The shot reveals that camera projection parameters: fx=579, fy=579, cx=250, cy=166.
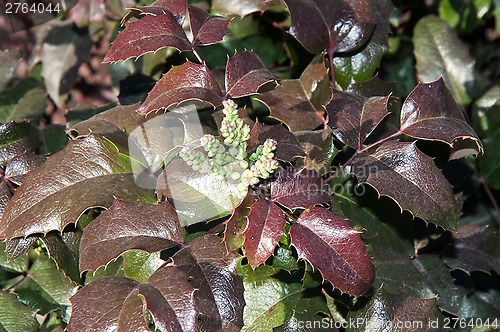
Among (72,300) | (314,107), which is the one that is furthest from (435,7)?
(72,300)

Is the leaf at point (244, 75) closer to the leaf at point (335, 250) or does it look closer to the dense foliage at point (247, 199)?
the dense foliage at point (247, 199)

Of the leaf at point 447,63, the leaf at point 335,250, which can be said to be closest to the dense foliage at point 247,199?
the leaf at point 335,250

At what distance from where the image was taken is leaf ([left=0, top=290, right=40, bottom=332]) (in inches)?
45.0

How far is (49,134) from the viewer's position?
1.40 meters

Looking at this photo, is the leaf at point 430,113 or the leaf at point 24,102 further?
the leaf at point 24,102

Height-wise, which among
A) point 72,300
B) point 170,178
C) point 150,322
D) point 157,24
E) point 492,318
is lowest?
point 492,318

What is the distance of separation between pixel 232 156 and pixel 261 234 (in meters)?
0.14

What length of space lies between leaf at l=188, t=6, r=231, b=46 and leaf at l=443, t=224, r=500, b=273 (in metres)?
0.70

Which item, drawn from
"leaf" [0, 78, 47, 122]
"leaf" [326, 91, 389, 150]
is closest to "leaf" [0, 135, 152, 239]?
"leaf" [326, 91, 389, 150]

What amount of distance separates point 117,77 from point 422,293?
3.41 feet

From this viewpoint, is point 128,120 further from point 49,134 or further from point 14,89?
point 14,89

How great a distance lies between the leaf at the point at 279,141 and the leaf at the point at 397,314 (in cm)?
32

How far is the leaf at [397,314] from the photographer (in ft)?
3.50

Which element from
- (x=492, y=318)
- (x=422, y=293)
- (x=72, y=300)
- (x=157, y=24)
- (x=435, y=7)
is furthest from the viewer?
(x=435, y=7)
